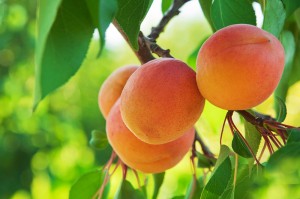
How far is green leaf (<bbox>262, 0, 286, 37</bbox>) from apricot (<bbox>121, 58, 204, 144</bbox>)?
125 millimetres

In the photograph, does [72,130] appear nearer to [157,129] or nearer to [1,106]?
[1,106]

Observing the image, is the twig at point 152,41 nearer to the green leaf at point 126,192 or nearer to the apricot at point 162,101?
the apricot at point 162,101

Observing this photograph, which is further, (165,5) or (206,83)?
(165,5)

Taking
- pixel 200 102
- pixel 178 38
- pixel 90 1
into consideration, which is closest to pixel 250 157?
pixel 200 102

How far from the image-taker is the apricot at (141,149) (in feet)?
2.47

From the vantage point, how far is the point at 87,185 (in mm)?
888

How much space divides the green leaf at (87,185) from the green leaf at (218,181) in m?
0.27

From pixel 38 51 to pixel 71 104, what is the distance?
3.71 meters

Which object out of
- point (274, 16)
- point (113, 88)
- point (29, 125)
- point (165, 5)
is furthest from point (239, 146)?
point (29, 125)

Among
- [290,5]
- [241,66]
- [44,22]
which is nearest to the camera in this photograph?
[44,22]

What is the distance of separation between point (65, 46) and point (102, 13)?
5 cm

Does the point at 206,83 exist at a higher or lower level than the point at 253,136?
higher

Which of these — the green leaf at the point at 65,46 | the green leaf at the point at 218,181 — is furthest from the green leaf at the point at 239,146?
the green leaf at the point at 65,46

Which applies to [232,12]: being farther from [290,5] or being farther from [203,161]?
[203,161]
